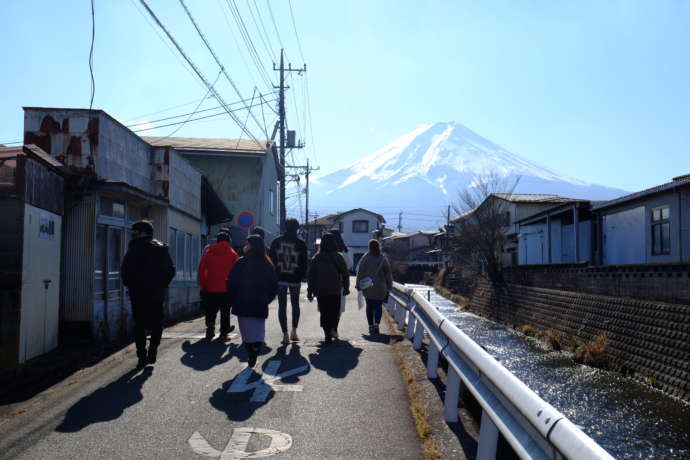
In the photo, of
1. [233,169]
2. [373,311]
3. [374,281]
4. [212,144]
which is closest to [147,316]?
[374,281]

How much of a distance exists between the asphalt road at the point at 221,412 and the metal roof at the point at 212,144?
21.3 m

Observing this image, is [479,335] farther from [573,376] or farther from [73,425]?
[73,425]

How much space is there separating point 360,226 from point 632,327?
67997 mm

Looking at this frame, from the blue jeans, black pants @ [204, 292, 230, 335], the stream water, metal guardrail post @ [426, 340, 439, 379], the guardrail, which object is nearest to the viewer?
the guardrail

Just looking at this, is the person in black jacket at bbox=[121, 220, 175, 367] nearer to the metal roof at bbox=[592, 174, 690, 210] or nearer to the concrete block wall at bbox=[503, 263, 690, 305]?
the concrete block wall at bbox=[503, 263, 690, 305]

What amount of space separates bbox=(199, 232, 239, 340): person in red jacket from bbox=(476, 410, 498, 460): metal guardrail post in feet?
22.8

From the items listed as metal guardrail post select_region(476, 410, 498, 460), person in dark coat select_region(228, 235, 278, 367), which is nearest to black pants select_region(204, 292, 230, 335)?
person in dark coat select_region(228, 235, 278, 367)

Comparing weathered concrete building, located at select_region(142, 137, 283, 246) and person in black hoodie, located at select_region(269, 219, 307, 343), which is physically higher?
weathered concrete building, located at select_region(142, 137, 283, 246)

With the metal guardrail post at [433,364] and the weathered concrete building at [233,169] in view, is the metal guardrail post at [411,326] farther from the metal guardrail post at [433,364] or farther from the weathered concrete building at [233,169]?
the weathered concrete building at [233,169]

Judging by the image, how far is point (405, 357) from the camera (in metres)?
8.51

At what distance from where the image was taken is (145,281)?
7844mm

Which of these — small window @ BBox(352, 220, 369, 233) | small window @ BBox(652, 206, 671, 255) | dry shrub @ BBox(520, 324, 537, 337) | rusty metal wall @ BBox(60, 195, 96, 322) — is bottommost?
dry shrub @ BBox(520, 324, 537, 337)

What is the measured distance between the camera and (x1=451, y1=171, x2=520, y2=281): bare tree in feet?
116

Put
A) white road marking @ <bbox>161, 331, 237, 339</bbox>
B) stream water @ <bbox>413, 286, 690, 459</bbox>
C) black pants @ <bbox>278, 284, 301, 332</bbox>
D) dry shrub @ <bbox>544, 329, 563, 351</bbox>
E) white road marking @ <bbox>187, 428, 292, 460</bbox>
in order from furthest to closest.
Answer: dry shrub @ <bbox>544, 329, 563, 351</bbox> < white road marking @ <bbox>161, 331, 237, 339</bbox> < black pants @ <bbox>278, 284, 301, 332</bbox> < stream water @ <bbox>413, 286, 690, 459</bbox> < white road marking @ <bbox>187, 428, 292, 460</bbox>
